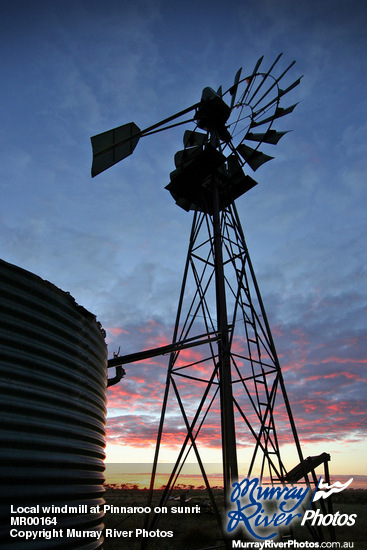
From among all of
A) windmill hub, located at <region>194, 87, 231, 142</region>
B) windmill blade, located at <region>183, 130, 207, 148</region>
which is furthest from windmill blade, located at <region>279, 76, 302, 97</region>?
windmill blade, located at <region>183, 130, 207, 148</region>

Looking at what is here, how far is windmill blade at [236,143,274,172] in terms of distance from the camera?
13203 millimetres

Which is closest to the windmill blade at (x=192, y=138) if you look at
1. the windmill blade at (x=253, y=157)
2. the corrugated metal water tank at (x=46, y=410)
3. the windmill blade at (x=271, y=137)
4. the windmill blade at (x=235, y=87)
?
the windmill blade at (x=253, y=157)

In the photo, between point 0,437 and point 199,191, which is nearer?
point 0,437

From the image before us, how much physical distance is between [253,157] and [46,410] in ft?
40.9

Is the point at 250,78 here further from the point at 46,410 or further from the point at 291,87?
the point at 46,410

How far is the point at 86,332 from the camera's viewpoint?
411 centimetres

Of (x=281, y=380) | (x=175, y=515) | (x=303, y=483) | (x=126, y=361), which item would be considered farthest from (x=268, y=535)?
(x=175, y=515)

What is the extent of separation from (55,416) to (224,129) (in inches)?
516

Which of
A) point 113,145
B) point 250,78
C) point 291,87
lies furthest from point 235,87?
point 113,145

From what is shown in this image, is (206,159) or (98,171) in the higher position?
(206,159)

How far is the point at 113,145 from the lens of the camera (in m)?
10.8

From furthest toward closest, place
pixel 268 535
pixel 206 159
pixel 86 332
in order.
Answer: pixel 206 159
pixel 268 535
pixel 86 332

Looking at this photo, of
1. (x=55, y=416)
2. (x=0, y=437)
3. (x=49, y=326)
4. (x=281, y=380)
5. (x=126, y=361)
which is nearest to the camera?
(x=0, y=437)

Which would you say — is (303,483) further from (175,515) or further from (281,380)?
(175,515)
